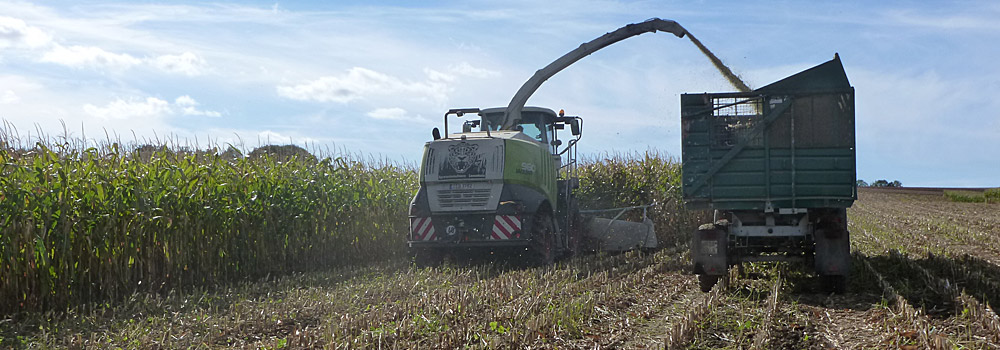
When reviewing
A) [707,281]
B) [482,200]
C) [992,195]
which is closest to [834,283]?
[707,281]

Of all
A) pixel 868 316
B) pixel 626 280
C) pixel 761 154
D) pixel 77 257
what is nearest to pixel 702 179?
pixel 761 154

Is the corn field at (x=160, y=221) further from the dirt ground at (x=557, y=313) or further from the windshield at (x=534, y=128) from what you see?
the windshield at (x=534, y=128)

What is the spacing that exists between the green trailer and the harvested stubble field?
44 cm

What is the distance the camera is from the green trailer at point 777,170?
7957 mm

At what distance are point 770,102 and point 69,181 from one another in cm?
754

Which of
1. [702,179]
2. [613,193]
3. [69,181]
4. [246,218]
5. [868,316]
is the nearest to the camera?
[868,316]

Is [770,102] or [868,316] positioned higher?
[770,102]

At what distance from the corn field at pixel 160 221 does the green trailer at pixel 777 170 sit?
18.7 feet

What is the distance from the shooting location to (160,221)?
28.0 ft

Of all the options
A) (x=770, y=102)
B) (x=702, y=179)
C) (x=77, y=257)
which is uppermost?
(x=770, y=102)

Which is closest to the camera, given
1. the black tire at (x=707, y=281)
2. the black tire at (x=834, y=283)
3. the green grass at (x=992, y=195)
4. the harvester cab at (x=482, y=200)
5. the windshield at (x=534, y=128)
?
the black tire at (x=834, y=283)

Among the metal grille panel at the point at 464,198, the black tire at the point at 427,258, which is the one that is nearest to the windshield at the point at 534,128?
the metal grille panel at the point at 464,198

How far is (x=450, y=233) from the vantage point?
1015 centimetres

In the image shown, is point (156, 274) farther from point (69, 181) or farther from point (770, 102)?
point (770, 102)
